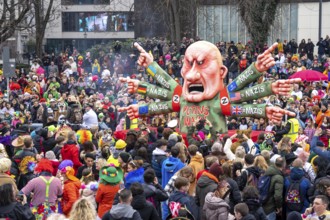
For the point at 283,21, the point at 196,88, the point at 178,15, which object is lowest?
the point at 196,88

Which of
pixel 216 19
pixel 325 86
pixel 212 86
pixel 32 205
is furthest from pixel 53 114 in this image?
pixel 216 19

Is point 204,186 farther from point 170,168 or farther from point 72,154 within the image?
point 72,154

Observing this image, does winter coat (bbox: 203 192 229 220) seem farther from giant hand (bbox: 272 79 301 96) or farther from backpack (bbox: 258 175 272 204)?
giant hand (bbox: 272 79 301 96)

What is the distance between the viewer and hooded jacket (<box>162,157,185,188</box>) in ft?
46.0

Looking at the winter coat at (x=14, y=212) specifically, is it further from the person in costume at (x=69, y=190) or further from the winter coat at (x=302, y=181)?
the winter coat at (x=302, y=181)

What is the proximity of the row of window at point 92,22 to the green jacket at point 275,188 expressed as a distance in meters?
50.5

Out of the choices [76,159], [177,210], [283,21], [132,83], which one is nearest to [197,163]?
[177,210]

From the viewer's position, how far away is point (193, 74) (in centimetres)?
2012

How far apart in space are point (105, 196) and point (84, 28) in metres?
54.1

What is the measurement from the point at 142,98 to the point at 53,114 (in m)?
2.67

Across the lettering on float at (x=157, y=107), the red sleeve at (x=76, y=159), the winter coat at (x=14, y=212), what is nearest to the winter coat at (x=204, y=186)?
the winter coat at (x=14, y=212)

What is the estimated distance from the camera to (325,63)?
35.1 metres

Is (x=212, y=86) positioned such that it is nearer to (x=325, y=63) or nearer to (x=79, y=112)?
(x=79, y=112)

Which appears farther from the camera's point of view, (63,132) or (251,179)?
(63,132)
